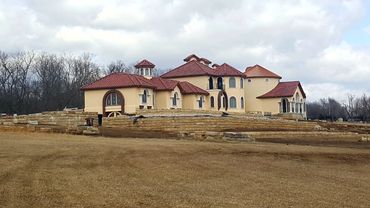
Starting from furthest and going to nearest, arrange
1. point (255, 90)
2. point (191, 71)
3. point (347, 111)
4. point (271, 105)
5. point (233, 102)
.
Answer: point (347, 111) < point (255, 90) < point (271, 105) < point (233, 102) < point (191, 71)

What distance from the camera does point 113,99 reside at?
2292 inches

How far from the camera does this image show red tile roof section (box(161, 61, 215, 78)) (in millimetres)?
69000

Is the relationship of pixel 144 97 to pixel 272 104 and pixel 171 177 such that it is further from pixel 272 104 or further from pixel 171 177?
pixel 171 177

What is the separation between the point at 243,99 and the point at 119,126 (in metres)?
27.2

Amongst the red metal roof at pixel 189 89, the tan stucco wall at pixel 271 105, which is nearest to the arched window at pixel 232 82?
the red metal roof at pixel 189 89

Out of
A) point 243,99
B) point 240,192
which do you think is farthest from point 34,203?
point 243,99

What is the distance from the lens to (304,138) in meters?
43.2

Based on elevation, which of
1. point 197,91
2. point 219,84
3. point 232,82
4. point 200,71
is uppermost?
point 200,71

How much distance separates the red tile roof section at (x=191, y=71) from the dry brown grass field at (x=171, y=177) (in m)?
42.5

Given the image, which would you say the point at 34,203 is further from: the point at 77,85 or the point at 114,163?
the point at 77,85

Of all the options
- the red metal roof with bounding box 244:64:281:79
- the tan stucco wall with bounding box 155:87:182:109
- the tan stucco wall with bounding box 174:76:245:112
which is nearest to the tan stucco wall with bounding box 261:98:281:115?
the red metal roof with bounding box 244:64:281:79

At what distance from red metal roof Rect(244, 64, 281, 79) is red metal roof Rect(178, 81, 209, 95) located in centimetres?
1003

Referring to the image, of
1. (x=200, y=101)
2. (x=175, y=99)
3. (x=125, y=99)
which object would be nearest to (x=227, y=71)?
(x=200, y=101)

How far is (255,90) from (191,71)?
10406 millimetres
